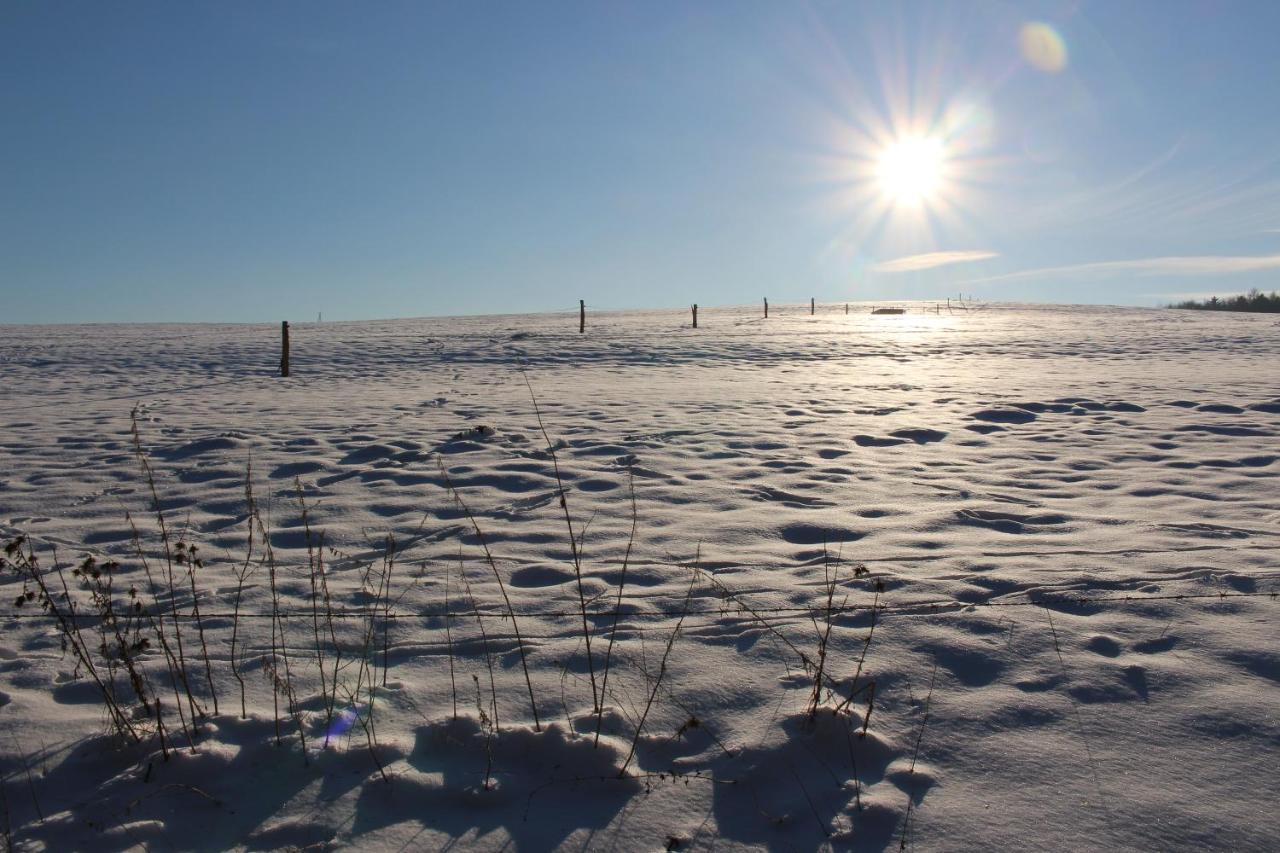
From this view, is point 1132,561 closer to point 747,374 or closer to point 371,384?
point 747,374

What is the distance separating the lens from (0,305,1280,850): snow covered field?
93.6 inches

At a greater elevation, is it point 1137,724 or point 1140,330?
point 1140,330

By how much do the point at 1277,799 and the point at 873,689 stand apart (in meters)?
1.16

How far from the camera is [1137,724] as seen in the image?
8.96 ft

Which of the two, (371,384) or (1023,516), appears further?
(371,384)

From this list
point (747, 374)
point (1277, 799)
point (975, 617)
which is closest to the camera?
point (1277, 799)

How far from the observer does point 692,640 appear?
11.4ft

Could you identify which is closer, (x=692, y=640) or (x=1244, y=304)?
(x=692, y=640)

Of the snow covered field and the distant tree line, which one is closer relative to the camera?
the snow covered field

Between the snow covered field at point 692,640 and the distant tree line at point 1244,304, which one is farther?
the distant tree line at point 1244,304

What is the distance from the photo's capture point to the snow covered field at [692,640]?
2.38 metres

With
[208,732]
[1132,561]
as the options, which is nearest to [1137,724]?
[1132,561]

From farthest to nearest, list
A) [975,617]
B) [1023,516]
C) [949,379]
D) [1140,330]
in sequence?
[1140,330], [949,379], [1023,516], [975,617]

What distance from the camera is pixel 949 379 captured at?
43.7ft
